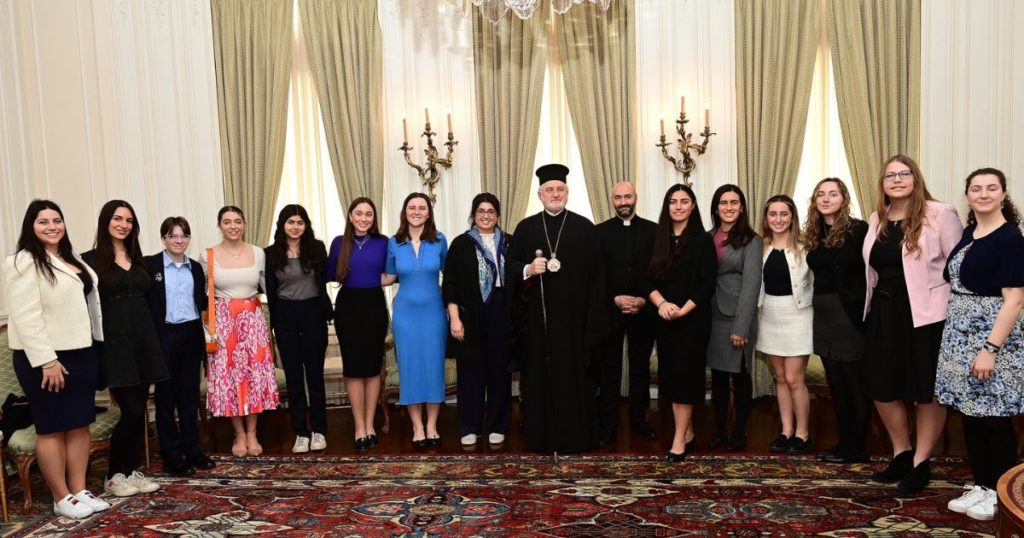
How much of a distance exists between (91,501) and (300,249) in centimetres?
180

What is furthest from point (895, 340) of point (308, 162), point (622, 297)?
point (308, 162)

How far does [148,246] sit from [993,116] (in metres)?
6.97

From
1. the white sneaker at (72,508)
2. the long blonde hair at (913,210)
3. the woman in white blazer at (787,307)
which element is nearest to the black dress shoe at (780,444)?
the woman in white blazer at (787,307)

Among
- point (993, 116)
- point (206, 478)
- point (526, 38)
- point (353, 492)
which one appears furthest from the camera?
point (526, 38)

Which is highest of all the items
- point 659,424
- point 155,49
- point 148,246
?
point 155,49

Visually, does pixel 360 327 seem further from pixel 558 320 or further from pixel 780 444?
pixel 780 444

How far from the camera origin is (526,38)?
19.6 ft

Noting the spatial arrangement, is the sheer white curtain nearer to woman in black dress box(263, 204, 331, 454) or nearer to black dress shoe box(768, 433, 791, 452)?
woman in black dress box(263, 204, 331, 454)

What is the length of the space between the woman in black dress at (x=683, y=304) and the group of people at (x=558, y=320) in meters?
0.01

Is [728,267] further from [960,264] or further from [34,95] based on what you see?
[34,95]

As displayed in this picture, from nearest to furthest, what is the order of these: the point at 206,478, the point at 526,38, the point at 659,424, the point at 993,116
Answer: the point at 206,478
the point at 659,424
the point at 993,116
the point at 526,38

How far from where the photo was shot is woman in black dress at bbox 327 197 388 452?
181 inches

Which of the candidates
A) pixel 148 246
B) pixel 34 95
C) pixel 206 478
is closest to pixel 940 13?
pixel 206 478

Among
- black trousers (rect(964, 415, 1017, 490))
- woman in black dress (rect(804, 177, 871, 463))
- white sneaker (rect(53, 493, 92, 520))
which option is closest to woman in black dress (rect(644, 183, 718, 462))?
woman in black dress (rect(804, 177, 871, 463))
